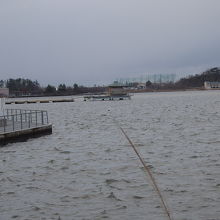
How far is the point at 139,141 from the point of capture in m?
34.6

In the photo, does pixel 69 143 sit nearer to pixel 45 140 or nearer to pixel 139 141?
pixel 45 140

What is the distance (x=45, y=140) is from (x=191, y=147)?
41.3 ft

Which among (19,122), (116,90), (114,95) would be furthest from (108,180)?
(116,90)

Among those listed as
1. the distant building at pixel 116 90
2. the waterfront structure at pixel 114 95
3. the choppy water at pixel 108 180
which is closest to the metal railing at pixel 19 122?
the choppy water at pixel 108 180

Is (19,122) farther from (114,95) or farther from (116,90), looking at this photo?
(116,90)

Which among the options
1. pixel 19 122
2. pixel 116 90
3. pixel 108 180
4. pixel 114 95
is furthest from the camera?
pixel 116 90

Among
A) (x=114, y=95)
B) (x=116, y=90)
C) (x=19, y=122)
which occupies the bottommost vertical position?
(x=19, y=122)

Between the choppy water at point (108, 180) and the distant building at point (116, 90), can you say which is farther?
the distant building at point (116, 90)

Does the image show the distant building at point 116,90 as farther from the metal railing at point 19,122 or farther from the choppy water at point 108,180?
the choppy water at point 108,180

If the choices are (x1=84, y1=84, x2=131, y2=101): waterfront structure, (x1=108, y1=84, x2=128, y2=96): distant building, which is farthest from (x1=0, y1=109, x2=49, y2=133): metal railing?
(x1=108, y1=84, x2=128, y2=96): distant building

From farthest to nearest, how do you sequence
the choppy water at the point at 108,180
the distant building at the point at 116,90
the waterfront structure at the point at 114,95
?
the distant building at the point at 116,90
the waterfront structure at the point at 114,95
the choppy water at the point at 108,180

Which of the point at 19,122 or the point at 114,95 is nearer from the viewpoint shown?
the point at 19,122

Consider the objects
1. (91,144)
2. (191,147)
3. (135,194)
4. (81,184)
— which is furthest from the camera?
(91,144)

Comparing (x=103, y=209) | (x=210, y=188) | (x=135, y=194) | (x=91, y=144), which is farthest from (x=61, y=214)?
(x=91, y=144)
